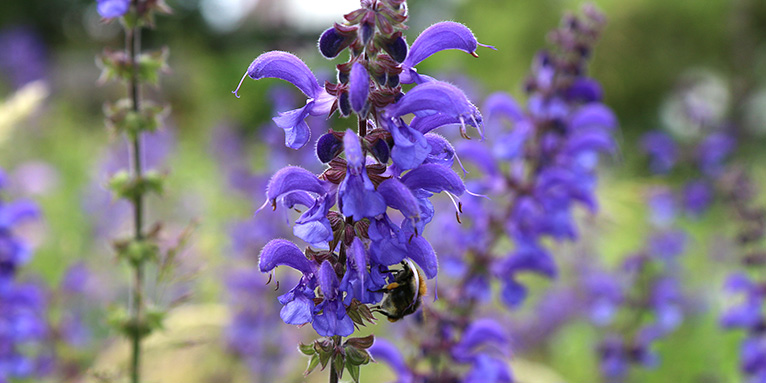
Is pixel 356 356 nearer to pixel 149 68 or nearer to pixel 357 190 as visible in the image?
pixel 357 190

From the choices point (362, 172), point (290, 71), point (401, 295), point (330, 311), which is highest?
point (290, 71)

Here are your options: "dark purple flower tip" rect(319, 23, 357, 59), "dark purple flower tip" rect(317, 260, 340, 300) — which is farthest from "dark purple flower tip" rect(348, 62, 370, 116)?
"dark purple flower tip" rect(317, 260, 340, 300)

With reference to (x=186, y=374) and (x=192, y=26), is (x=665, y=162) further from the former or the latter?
(x=192, y=26)

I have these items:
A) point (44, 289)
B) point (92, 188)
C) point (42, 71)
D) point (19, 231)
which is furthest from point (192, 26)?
point (44, 289)

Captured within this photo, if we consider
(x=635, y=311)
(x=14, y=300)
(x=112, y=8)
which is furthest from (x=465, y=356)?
(x=635, y=311)

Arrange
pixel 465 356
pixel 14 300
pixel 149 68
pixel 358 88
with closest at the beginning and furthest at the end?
1. pixel 358 88
2. pixel 149 68
3. pixel 465 356
4. pixel 14 300

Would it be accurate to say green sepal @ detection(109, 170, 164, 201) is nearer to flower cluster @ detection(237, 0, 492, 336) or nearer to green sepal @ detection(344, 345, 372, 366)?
flower cluster @ detection(237, 0, 492, 336)
